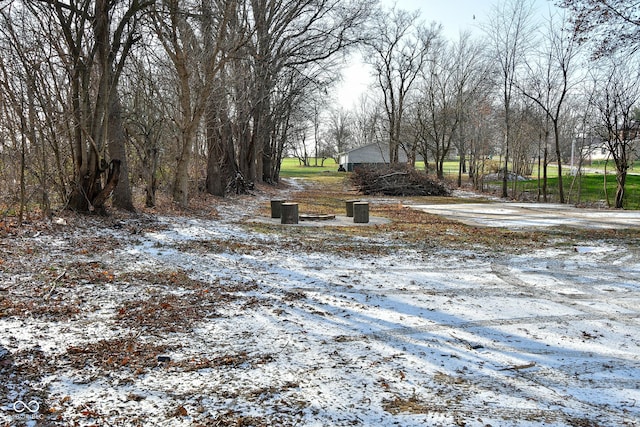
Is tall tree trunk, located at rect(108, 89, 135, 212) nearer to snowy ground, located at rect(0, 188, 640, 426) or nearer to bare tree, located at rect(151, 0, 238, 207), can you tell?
bare tree, located at rect(151, 0, 238, 207)

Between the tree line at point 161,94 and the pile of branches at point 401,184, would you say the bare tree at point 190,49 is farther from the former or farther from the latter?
the pile of branches at point 401,184

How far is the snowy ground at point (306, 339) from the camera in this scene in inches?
128

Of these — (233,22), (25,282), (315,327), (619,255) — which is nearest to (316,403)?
(315,327)

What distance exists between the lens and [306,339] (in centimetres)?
448

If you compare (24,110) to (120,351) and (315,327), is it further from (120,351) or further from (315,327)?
(315,327)

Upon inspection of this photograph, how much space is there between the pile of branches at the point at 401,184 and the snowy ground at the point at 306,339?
18.7 meters

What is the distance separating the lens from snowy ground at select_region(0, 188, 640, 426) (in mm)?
3250

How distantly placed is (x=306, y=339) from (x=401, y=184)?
2293 cm

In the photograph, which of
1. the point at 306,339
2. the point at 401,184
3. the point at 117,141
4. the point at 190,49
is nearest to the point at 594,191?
the point at 401,184

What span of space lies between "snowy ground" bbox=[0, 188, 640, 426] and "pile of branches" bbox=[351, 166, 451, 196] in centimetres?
1875

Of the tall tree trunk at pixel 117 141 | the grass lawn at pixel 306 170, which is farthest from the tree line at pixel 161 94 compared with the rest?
the grass lawn at pixel 306 170

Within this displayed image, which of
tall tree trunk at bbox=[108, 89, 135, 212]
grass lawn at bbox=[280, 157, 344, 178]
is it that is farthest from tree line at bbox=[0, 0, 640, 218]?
grass lawn at bbox=[280, 157, 344, 178]

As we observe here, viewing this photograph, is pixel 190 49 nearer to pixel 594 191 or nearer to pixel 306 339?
pixel 306 339

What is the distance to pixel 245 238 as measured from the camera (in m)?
9.62
